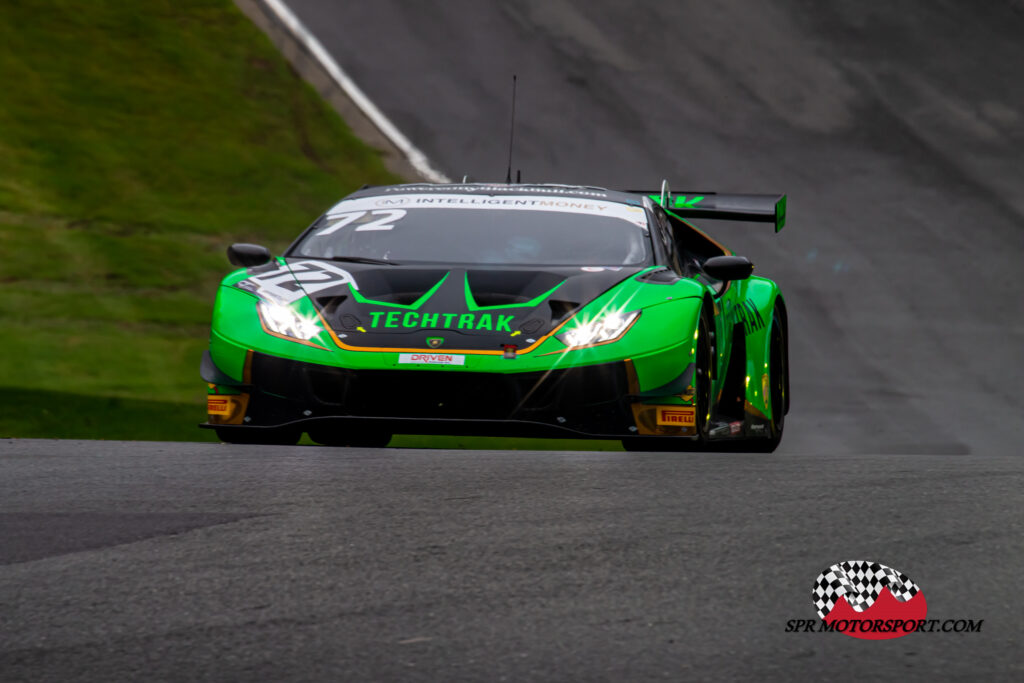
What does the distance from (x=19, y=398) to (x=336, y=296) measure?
572 cm

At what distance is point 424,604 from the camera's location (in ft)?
13.1

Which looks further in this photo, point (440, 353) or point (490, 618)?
point (440, 353)

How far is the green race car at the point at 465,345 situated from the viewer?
6.66 m

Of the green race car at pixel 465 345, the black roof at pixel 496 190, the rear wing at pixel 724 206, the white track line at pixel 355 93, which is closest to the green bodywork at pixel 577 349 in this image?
the green race car at pixel 465 345

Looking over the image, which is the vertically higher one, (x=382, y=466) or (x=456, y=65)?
(x=456, y=65)

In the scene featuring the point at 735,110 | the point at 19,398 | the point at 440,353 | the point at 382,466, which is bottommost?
the point at 19,398

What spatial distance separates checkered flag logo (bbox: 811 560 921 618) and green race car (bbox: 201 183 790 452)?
239 centimetres

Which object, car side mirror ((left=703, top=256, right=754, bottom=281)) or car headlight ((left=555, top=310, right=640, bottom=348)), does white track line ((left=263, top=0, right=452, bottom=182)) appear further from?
car headlight ((left=555, top=310, right=640, bottom=348))

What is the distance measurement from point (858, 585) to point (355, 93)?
16.4m

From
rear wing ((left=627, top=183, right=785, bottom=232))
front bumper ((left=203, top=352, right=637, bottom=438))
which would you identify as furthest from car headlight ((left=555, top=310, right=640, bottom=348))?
rear wing ((left=627, top=183, right=785, bottom=232))

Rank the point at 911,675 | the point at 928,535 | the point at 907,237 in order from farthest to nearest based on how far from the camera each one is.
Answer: the point at 907,237 < the point at 928,535 < the point at 911,675

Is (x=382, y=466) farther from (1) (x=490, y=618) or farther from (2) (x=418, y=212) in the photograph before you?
(1) (x=490, y=618)

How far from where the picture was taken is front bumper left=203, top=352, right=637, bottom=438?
6.64 meters

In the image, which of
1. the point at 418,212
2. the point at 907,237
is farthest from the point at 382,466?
the point at 907,237
